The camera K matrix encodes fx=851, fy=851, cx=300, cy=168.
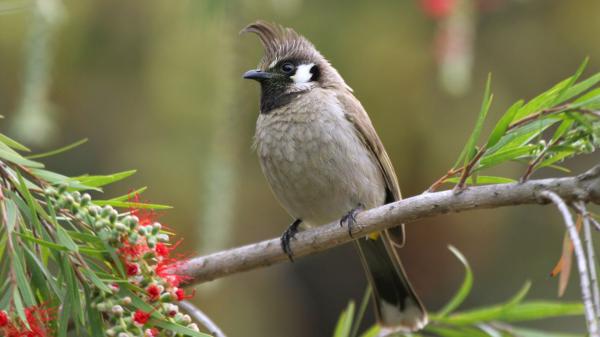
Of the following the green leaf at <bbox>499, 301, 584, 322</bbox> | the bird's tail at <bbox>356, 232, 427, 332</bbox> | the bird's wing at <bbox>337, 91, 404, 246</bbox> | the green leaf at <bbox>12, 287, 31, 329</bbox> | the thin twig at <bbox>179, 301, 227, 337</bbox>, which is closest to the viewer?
the green leaf at <bbox>12, 287, 31, 329</bbox>

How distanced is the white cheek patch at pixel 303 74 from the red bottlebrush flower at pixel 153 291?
7.74 ft

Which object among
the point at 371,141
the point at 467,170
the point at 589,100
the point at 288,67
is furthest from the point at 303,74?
the point at 589,100

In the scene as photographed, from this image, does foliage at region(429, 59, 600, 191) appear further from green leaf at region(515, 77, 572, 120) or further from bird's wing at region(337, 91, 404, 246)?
bird's wing at region(337, 91, 404, 246)

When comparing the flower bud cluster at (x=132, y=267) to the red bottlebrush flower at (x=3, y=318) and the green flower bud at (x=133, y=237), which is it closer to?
the green flower bud at (x=133, y=237)

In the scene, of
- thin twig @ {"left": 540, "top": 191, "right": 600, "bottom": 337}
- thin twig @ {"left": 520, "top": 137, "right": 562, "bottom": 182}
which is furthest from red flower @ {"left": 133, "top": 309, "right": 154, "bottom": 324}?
thin twig @ {"left": 520, "top": 137, "right": 562, "bottom": 182}

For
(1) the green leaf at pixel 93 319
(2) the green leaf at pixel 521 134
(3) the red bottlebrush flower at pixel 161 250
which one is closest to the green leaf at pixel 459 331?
(2) the green leaf at pixel 521 134

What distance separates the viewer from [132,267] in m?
1.59

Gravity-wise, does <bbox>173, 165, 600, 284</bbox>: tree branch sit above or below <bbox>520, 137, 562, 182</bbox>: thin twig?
below

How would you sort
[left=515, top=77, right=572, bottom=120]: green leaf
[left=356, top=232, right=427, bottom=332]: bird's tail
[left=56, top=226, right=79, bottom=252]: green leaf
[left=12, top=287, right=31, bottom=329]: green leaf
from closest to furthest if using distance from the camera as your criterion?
[left=12, top=287, right=31, bottom=329]: green leaf < [left=56, top=226, right=79, bottom=252]: green leaf < [left=515, top=77, right=572, bottom=120]: green leaf < [left=356, top=232, right=427, bottom=332]: bird's tail

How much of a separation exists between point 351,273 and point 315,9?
8.30 ft

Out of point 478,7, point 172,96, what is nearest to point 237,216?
point 172,96

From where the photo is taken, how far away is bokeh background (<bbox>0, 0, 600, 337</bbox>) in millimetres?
5148

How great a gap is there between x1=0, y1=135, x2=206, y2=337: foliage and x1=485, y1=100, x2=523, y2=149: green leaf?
28.7 inches

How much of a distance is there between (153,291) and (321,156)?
75.6 inches
